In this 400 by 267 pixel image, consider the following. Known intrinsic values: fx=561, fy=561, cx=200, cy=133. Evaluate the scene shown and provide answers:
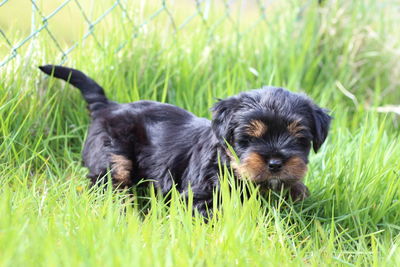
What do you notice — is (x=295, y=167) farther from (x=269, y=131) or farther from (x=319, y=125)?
(x=319, y=125)

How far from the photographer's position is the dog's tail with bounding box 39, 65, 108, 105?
423 cm

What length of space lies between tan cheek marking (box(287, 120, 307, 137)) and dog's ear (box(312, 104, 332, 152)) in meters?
0.20

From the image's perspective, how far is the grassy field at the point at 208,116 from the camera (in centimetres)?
271

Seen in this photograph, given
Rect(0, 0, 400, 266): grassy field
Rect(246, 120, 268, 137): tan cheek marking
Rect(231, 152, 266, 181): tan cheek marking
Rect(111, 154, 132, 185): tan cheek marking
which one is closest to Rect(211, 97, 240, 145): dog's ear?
Rect(246, 120, 268, 137): tan cheek marking

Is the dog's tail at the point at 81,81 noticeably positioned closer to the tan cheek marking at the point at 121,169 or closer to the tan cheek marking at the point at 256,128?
the tan cheek marking at the point at 121,169

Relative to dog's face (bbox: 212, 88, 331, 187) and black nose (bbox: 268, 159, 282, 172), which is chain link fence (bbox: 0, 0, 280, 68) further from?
black nose (bbox: 268, 159, 282, 172)

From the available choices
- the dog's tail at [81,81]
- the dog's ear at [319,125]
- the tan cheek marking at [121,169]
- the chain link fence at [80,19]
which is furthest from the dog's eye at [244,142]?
the chain link fence at [80,19]

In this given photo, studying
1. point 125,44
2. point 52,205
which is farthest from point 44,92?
point 52,205

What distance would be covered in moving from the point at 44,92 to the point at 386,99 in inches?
142

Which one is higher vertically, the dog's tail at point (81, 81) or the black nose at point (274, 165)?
the dog's tail at point (81, 81)

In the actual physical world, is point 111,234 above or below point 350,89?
above

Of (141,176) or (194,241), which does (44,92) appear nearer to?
(141,176)

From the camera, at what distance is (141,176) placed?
4293 mm

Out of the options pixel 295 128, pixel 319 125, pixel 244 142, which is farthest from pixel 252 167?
pixel 319 125
